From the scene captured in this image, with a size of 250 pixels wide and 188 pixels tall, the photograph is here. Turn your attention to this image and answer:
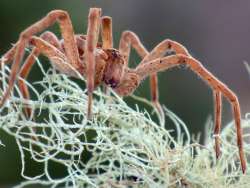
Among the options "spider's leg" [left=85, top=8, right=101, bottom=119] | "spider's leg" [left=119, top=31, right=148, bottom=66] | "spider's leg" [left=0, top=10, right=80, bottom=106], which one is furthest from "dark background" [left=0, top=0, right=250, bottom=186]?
"spider's leg" [left=85, top=8, right=101, bottom=119]

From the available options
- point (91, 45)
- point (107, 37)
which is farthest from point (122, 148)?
point (107, 37)

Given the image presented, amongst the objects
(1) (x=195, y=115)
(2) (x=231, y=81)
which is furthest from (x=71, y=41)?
(2) (x=231, y=81)

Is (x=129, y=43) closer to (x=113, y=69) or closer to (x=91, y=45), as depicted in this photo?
(x=113, y=69)

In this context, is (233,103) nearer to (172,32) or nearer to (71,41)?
(71,41)

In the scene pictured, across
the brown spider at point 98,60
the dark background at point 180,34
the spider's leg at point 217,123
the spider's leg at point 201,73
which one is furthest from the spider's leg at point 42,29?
the dark background at point 180,34

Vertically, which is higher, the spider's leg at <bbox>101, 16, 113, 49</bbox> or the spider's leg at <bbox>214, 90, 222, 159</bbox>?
the spider's leg at <bbox>101, 16, 113, 49</bbox>

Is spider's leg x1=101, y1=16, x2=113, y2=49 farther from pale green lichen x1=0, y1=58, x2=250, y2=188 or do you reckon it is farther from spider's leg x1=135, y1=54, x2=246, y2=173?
pale green lichen x1=0, y1=58, x2=250, y2=188

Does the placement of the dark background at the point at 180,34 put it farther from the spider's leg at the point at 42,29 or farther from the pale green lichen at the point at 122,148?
the pale green lichen at the point at 122,148
